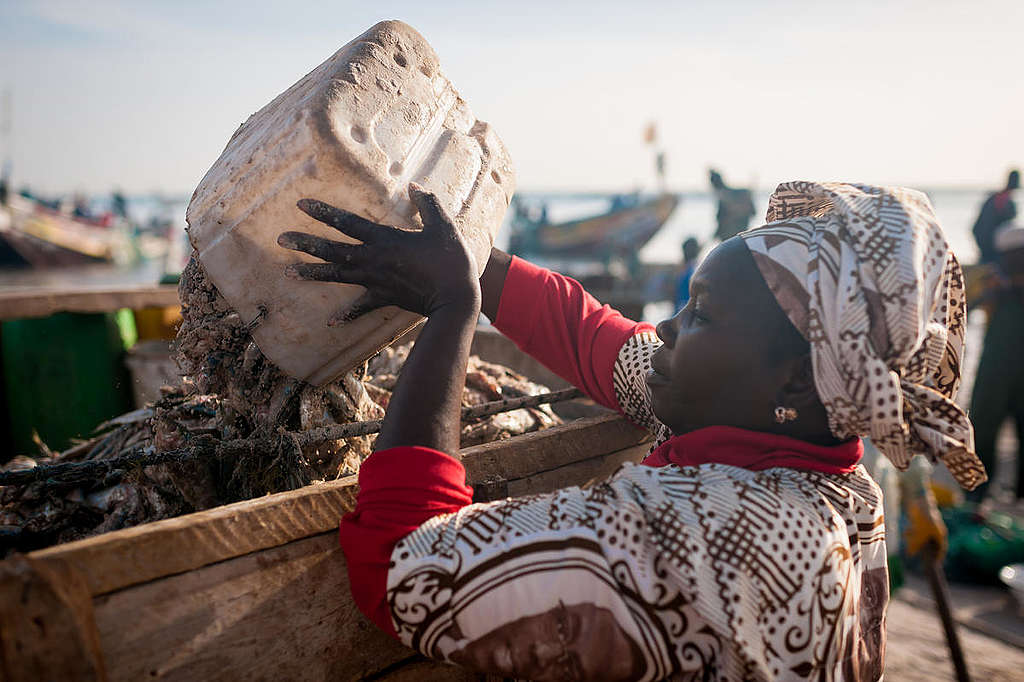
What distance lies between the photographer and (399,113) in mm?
1380

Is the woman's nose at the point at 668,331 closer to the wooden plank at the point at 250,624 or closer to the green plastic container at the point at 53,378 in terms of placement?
the wooden plank at the point at 250,624

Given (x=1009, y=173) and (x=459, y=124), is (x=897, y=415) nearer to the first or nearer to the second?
(x=459, y=124)

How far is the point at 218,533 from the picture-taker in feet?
3.63

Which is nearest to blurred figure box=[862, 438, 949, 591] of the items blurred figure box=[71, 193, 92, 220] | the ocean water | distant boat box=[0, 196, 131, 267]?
the ocean water

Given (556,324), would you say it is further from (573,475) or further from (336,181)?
(336,181)

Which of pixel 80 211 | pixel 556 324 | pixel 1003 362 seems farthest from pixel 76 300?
pixel 80 211

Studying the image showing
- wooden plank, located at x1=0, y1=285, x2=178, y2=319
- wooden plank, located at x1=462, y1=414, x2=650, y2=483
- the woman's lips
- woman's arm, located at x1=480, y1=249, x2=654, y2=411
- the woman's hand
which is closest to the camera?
the woman's hand

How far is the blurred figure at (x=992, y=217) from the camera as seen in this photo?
24.0 ft

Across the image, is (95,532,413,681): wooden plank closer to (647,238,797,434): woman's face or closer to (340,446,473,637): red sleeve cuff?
(340,446,473,637): red sleeve cuff

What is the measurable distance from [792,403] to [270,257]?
0.99m

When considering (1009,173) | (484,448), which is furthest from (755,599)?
(1009,173)

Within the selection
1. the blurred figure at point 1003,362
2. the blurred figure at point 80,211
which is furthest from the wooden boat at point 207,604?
the blurred figure at point 80,211

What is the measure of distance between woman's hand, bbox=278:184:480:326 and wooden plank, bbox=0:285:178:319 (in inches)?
115

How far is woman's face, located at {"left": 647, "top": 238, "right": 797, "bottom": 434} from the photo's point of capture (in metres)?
1.25
